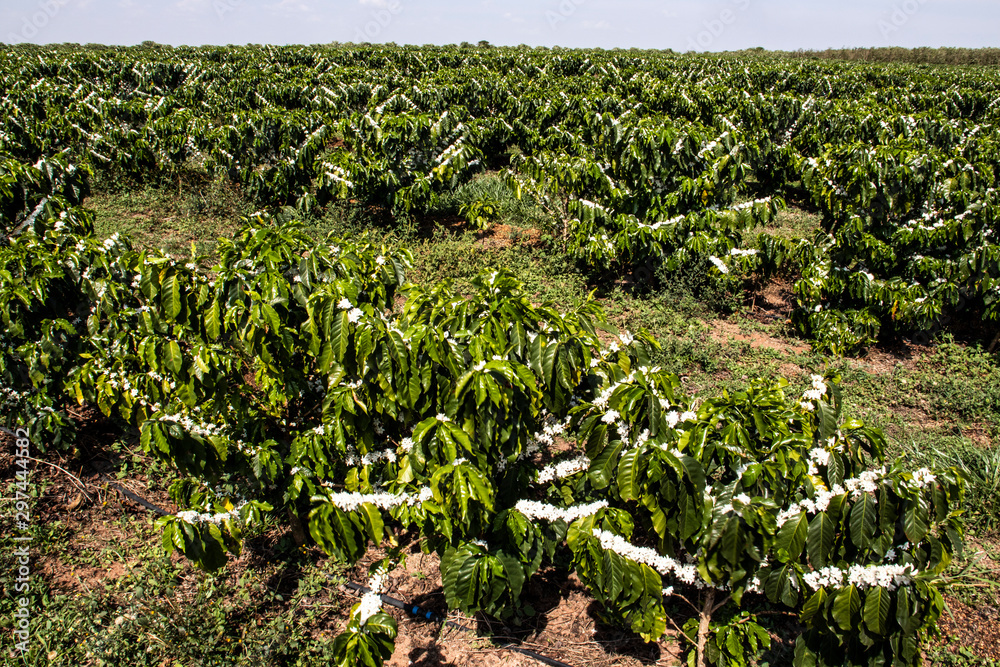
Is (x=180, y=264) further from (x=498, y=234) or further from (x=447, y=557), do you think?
(x=498, y=234)

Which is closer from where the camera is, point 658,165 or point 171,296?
point 171,296

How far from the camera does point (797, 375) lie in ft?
16.9

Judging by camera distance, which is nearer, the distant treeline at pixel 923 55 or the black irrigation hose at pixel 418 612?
the black irrigation hose at pixel 418 612

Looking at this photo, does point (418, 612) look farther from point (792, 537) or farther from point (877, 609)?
point (877, 609)

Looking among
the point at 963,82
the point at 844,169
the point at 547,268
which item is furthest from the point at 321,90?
the point at 963,82

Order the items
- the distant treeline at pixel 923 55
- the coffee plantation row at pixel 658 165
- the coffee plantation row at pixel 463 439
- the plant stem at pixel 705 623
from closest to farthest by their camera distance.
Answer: the coffee plantation row at pixel 463 439 < the plant stem at pixel 705 623 < the coffee plantation row at pixel 658 165 < the distant treeline at pixel 923 55

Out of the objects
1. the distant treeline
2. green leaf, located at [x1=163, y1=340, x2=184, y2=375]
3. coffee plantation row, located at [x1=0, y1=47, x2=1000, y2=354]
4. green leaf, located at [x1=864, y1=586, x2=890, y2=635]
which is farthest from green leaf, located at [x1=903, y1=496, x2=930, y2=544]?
the distant treeline

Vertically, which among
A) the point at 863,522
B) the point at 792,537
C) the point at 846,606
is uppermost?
the point at 863,522

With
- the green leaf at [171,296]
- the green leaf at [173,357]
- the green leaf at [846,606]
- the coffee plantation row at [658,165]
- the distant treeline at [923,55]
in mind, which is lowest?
the green leaf at [846,606]

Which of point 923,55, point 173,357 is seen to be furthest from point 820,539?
point 923,55

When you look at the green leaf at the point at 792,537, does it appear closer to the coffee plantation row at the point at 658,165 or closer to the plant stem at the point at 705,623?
the plant stem at the point at 705,623

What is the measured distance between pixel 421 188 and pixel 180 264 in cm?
584

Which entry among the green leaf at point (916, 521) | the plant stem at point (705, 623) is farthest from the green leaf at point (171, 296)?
the green leaf at point (916, 521)

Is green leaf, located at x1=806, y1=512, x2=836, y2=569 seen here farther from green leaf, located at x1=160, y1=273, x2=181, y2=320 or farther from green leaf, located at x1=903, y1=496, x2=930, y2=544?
green leaf, located at x1=160, y1=273, x2=181, y2=320
